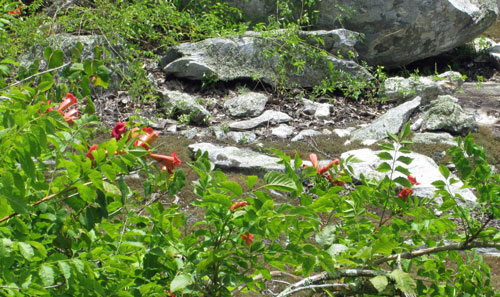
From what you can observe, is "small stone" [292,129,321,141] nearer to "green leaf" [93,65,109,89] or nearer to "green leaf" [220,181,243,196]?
"green leaf" [93,65,109,89]

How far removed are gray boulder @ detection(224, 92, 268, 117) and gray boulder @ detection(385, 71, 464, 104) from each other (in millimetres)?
1851

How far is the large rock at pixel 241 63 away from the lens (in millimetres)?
7070

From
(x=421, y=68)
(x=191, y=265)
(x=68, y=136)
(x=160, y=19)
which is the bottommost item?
(x=421, y=68)

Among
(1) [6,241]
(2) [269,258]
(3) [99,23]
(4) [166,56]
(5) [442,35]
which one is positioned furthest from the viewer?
(5) [442,35]

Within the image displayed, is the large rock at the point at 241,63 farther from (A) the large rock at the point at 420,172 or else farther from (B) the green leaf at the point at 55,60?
(B) the green leaf at the point at 55,60

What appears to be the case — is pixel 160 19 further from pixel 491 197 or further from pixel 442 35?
pixel 491 197

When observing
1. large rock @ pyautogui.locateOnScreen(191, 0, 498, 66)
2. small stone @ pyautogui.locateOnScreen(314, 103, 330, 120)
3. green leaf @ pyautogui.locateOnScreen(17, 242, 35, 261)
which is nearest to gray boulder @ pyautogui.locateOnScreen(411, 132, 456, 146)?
small stone @ pyautogui.locateOnScreen(314, 103, 330, 120)

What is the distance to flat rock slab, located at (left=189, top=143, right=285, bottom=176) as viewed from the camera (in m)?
4.81

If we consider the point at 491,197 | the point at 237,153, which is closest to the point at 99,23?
the point at 237,153

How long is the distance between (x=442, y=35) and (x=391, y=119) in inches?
120

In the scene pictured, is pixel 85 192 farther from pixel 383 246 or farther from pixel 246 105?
pixel 246 105

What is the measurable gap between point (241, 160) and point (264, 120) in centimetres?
155

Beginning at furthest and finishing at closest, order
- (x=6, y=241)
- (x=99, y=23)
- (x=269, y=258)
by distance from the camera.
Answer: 1. (x=99, y=23)
2. (x=269, y=258)
3. (x=6, y=241)

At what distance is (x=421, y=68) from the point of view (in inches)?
358
